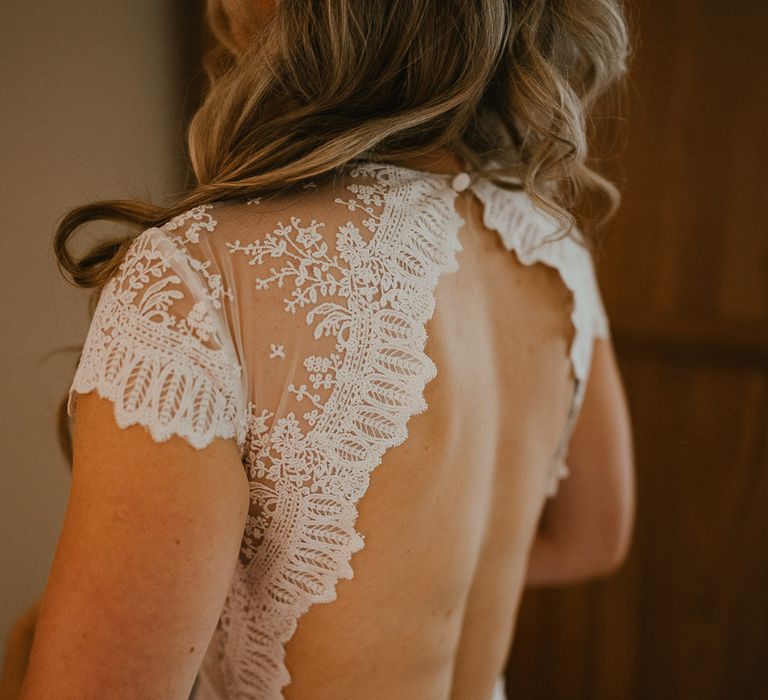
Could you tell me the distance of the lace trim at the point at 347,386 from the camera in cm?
61

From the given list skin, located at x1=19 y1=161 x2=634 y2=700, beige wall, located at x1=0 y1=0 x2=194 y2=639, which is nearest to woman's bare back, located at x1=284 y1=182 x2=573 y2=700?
skin, located at x1=19 y1=161 x2=634 y2=700

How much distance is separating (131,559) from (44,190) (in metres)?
0.48

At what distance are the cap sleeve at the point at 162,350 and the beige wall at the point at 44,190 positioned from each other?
30 centimetres

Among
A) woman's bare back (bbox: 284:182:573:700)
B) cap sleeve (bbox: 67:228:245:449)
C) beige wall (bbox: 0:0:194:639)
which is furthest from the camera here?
beige wall (bbox: 0:0:194:639)

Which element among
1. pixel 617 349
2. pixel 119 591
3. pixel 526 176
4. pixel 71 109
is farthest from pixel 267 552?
pixel 617 349

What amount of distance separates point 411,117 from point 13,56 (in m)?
0.46

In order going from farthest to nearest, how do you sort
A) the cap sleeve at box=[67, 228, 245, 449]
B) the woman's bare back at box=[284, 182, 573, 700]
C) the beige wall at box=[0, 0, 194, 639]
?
the beige wall at box=[0, 0, 194, 639]
the woman's bare back at box=[284, 182, 573, 700]
the cap sleeve at box=[67, 228, 245, 449]

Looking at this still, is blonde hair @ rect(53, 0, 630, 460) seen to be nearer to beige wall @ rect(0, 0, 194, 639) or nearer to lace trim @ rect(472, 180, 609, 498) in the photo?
lace trim @ rect(472, 180, 609, 498)

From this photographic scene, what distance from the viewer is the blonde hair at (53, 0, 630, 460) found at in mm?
639

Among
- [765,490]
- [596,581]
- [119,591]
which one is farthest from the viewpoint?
[596,581]

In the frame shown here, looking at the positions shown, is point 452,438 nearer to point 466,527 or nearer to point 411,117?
point 466,527

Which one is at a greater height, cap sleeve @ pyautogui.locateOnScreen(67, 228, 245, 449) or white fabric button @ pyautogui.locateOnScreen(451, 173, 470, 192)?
white fabric button @ pyautogui.locateOnScreen(451, 173, 470, 192)

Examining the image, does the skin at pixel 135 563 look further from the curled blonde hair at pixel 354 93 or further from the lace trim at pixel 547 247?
the lace trim at pixel 547 247

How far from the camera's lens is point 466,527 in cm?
73
